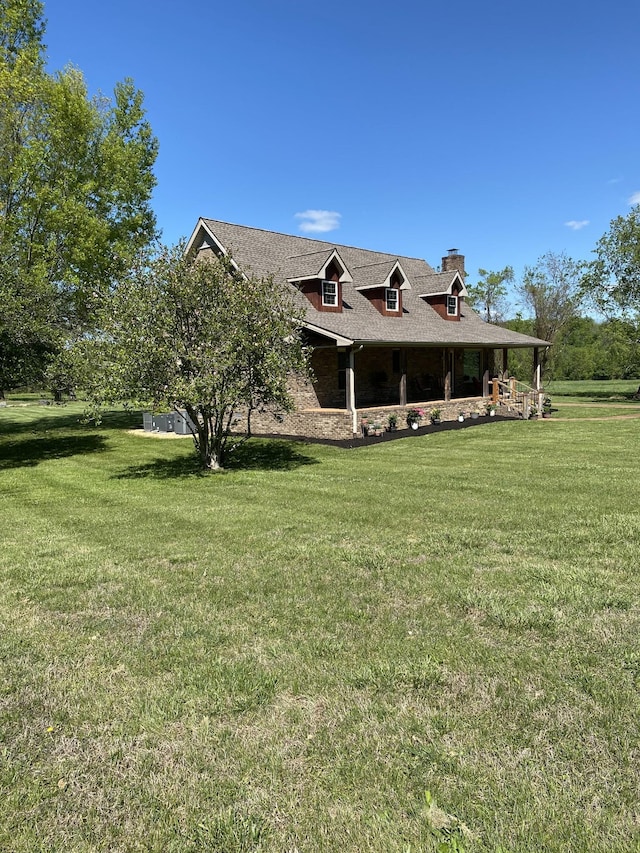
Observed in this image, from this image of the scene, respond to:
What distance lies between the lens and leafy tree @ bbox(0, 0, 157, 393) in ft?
67.9

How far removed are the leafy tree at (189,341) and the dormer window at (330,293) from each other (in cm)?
853

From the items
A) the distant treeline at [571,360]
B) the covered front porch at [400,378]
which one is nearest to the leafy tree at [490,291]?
the distant treeline at [571,360]

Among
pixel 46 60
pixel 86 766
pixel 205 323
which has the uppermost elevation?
pixel 46 60

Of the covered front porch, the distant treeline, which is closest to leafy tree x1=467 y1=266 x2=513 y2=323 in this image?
the distant treeline

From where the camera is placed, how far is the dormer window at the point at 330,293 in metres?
21.3

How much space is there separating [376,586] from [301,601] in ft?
2.68

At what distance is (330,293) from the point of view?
21.5 metres

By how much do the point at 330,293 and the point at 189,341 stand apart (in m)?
10.1

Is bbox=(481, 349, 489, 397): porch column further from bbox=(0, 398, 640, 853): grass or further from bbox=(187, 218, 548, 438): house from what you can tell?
bbox=(0, 398, 640, 853): grass

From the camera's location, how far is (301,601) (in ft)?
17.7

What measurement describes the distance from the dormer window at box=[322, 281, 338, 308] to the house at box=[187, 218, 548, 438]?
0.04 m

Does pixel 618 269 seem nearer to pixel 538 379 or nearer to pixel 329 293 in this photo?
pixel 538 379

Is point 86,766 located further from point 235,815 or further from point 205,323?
point 205,323

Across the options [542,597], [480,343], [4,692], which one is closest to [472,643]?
[542,597]
